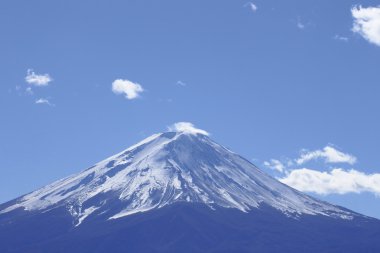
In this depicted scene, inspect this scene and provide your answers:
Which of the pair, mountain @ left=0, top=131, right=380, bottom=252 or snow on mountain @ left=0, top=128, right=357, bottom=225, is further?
snow on mountain @ left=0, top=128, right=357, bottom=225

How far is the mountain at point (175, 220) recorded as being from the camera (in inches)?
6540

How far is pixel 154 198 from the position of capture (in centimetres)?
18525

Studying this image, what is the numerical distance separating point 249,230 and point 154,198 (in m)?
21.5

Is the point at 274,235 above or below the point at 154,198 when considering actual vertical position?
below

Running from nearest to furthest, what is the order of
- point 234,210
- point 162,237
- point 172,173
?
point 162,237
point 234,210
point 172,173

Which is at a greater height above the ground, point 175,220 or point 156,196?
point 156,196

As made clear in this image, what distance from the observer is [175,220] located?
17338 cm

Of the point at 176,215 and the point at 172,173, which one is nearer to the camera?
the point at 176,215

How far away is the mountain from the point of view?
166125 millimetres

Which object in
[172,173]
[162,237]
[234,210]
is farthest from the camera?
[172,173]

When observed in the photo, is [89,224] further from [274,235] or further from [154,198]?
[274,235]

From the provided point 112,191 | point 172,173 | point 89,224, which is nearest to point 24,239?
point 89,224

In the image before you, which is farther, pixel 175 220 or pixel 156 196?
pixel 156 196

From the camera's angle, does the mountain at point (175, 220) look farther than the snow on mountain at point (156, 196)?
No
